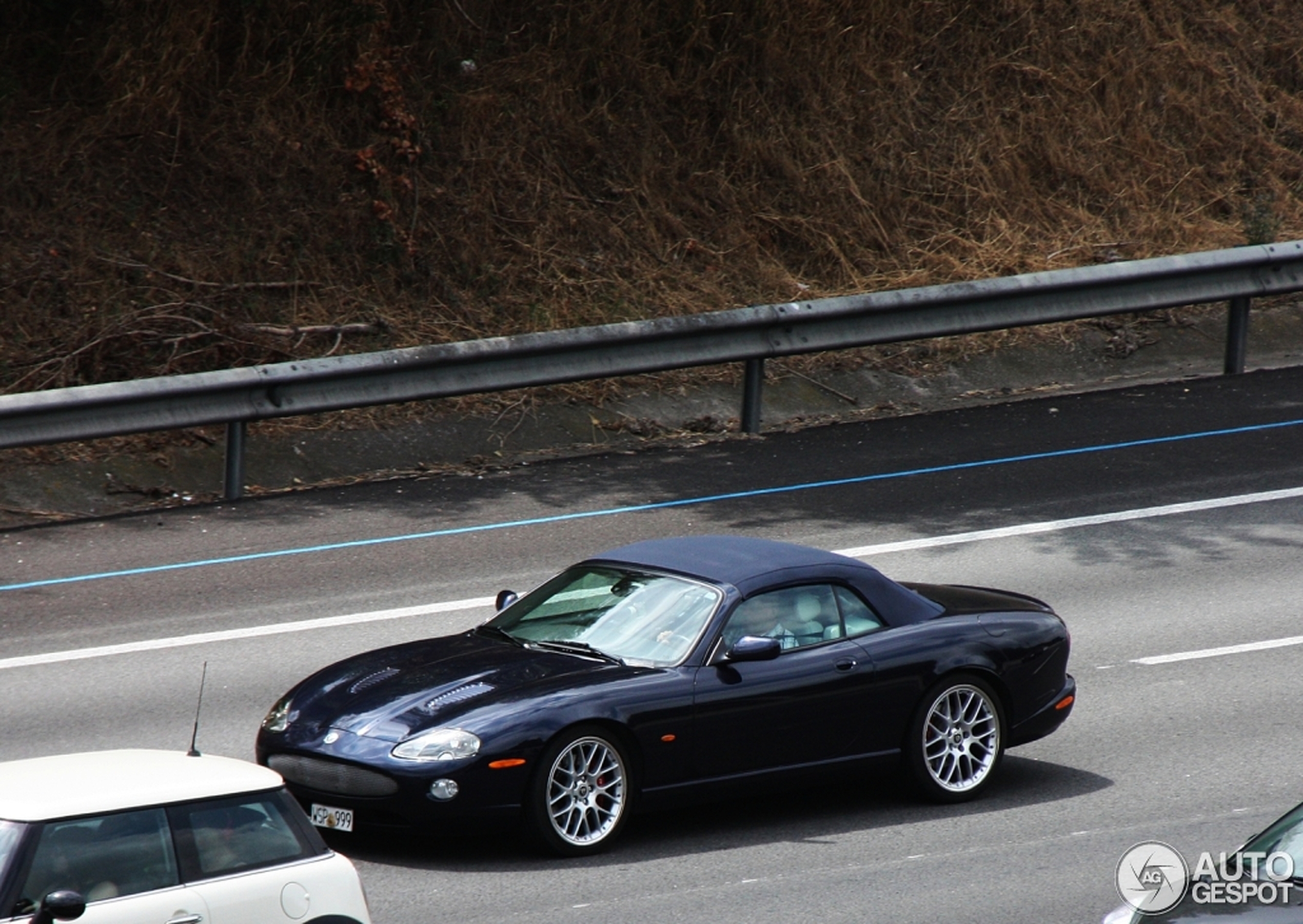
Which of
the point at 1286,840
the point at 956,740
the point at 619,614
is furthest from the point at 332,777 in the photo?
the point at 1286,840

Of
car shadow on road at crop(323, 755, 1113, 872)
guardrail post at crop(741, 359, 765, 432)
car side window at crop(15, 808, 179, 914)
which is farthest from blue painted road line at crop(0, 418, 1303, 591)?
car side window at crop(15, 808, 179, 914)

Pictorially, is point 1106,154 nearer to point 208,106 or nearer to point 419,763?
point 208,106

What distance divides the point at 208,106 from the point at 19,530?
6.86 metres

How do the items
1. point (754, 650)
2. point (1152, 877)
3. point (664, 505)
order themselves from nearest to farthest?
point (1152, 877) < point (754, 650) < point (664, 505)

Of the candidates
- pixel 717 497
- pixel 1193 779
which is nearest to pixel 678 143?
pixel 717 497

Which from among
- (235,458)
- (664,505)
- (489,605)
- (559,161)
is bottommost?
(489,605)

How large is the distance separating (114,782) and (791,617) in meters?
4.17

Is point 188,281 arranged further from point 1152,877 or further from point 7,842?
point 7,842

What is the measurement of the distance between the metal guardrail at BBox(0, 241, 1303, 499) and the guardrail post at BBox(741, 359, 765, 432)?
1 centimetres

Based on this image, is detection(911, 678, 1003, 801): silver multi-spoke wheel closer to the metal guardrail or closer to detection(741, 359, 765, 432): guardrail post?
the metal guardrail

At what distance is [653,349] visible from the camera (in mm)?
16984

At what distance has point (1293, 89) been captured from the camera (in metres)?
25.8

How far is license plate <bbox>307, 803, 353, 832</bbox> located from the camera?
8375 mm

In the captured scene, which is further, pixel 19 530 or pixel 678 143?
pixel 678 143
